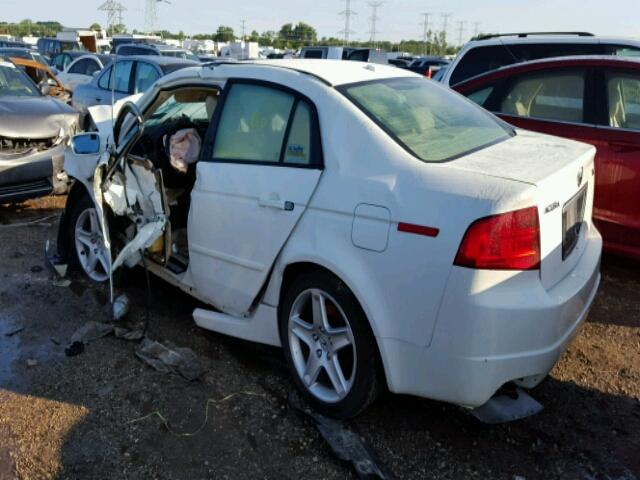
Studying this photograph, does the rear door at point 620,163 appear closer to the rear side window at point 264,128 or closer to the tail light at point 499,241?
the tail light at point 499,241

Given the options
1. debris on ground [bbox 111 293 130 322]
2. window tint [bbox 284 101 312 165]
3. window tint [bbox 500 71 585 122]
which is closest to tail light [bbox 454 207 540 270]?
window tint [bbox 284 101 312 165]

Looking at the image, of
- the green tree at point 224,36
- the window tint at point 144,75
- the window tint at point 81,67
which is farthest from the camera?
the green tree at point 224,36

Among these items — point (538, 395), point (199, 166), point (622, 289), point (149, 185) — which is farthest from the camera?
point (622, 289)

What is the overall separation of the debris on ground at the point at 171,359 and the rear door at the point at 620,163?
3200 mm

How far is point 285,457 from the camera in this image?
2828 mm

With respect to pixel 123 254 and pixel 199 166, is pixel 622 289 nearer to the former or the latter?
pixel 199 166

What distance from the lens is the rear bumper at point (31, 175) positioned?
618cm

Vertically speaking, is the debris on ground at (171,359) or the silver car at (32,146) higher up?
→ the silver car at (32,146)

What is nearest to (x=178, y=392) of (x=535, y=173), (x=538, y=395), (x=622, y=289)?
(x=538, y=395)

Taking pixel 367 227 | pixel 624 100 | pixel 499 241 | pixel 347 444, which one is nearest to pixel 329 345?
pixel 347 444

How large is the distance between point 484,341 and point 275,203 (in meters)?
1.25

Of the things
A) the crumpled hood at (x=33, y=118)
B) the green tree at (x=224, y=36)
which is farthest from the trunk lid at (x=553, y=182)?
the green tree at (x=224, y=36)

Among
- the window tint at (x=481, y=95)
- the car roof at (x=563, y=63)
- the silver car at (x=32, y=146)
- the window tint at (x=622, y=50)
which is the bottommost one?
the silver car at (x=32, y=146)

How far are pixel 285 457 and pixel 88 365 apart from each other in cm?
147
